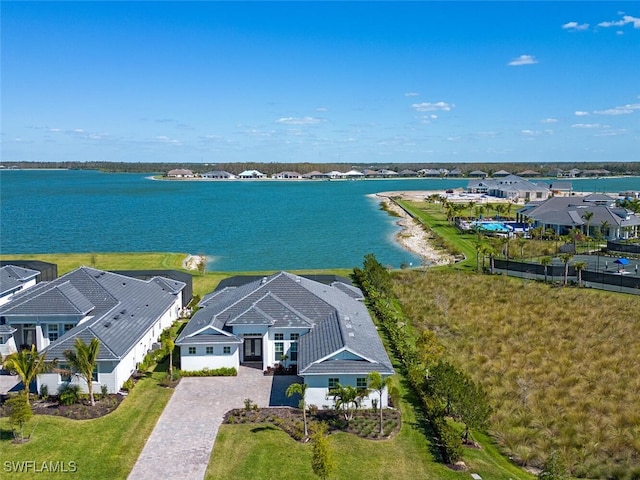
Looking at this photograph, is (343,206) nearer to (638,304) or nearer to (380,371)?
(638,304)

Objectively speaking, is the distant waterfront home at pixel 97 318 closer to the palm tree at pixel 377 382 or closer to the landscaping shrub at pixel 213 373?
the landscaping shrub at pixel 213 373

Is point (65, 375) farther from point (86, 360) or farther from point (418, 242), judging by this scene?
point (418, 242)

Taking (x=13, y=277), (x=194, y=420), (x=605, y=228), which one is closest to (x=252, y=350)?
(x=194, y=420)

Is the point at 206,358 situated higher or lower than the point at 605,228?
lower

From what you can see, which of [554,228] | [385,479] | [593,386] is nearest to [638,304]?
[593,386]

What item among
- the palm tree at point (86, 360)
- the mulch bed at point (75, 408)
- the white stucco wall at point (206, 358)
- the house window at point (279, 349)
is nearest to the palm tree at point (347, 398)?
the house window at point (279, 349)
